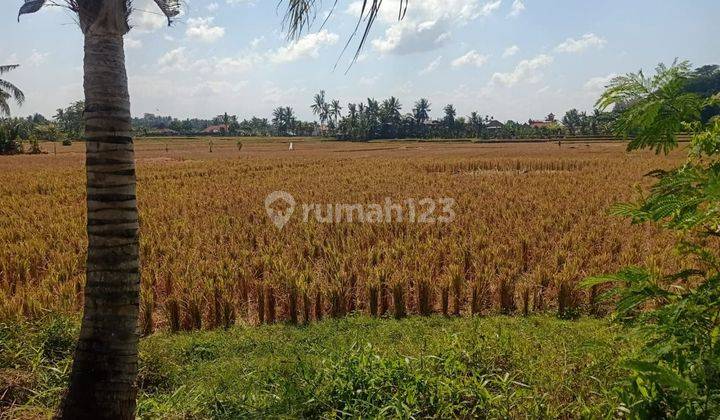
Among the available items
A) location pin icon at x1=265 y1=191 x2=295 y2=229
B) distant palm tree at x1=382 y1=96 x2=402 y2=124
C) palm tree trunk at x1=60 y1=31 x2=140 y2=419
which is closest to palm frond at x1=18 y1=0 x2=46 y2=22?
palm tree trunk at x1=60 y1=31 x2=140 y2=419

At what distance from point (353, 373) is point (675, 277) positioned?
7.02 ft

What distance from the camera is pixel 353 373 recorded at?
3.37 m

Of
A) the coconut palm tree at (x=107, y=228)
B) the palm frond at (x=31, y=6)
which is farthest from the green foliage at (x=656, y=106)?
the palm frond at (x=31, y=6)

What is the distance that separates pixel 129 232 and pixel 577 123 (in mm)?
95886

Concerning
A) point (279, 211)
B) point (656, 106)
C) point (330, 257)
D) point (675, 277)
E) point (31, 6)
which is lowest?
point (330, 257)

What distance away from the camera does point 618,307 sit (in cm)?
201

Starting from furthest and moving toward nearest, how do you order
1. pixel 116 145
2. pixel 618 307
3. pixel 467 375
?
pixel 467 375
pixel 116 145
pixel 618 307

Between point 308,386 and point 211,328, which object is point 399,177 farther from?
point 308,386

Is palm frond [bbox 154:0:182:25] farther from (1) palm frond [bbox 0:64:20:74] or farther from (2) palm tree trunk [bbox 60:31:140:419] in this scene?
(1) palm frond [bbox 0:64:20:74]

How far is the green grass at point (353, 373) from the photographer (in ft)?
10.2

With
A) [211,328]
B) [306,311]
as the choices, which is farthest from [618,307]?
[211,328]

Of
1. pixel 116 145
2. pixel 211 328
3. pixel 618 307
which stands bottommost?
pixel 211 328

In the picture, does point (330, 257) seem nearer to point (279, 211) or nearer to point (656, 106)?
point (279, 211)

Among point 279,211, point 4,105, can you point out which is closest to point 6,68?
point 4,105
